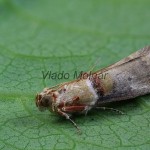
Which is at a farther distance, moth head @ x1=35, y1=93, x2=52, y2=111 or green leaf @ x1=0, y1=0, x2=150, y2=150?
moth head @ x1=35, y1=93, x2=52, y2=111

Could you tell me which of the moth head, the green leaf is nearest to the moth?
the moth head

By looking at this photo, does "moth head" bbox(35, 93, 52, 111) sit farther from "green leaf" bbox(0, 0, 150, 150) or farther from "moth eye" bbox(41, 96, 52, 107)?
"green leaf" bbox(0, 0, 150, 150)

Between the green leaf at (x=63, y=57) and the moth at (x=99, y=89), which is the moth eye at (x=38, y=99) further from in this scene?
the green leaf at (x=63, y=57)

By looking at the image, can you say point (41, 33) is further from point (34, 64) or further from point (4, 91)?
point (4, 91)

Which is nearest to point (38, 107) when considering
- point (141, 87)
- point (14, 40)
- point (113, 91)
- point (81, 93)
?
point (81, 93)

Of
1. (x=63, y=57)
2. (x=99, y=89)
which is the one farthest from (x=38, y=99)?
(x=63, y=57)

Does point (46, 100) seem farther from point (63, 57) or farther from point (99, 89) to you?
point (63, 57)
